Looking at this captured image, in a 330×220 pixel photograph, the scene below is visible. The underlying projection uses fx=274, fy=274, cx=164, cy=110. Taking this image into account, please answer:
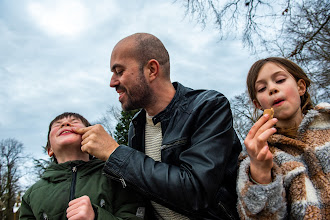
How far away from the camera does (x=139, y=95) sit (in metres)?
2.47

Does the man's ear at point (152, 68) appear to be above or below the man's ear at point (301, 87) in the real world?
above

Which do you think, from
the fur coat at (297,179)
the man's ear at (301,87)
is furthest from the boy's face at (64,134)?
the man's ear at (301,87)

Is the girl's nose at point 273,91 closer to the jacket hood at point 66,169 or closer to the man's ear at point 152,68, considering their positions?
the man's ear at point 152,68

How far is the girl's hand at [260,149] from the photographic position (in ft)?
5.44

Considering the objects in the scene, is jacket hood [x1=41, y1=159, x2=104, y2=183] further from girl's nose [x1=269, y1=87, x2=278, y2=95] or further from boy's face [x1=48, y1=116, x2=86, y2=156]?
girl's nose [x1=269, y1=87, x2=278, y2=95]

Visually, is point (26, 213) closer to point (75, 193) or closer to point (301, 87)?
point (75, 193)

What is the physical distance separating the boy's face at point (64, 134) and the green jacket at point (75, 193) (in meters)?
0.17

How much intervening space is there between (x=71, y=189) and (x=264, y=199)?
1.50 m

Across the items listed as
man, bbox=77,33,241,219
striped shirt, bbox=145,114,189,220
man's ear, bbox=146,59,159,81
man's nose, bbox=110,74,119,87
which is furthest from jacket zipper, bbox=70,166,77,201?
man's ear, bbox=146,59,159,81

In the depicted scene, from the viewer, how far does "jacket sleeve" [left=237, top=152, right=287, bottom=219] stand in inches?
67.5

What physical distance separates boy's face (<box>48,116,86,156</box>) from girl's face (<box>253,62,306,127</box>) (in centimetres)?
166

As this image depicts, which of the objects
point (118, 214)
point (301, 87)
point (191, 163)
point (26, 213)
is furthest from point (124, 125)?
point (191, 163)

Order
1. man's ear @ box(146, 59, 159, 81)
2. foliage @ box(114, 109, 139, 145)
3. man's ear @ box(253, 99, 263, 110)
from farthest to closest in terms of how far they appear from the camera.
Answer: foliage @ box(114, 109, 139, 145) → man's ear @ box(146, 59, 159, 81) → man's ear @ box(253, 99, 263, 110)

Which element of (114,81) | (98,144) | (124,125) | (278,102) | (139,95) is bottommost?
(98,144)
